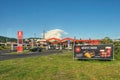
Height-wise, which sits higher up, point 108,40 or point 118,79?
point 108,40

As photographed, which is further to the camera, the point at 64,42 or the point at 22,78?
the point at 64,42

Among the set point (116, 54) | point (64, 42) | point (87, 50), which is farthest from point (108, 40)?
point (64, 42)

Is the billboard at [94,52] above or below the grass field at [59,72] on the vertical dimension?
above

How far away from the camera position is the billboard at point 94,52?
1183 inches

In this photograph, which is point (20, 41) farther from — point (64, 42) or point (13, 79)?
point (64, 42)

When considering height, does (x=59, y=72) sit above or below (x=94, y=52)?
below

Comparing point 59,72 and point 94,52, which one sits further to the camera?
point 94,52

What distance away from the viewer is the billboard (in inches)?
1183

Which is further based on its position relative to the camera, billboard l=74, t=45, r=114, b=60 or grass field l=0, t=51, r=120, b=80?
billboard l=74, t=45, r=114, b=60

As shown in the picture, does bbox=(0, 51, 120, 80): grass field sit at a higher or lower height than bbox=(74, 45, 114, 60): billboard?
lower

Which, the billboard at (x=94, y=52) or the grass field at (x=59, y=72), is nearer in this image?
the grass field at (x=59, y=72)

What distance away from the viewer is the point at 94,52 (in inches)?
1217

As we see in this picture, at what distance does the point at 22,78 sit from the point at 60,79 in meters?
2.02

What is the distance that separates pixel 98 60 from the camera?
30938mm
